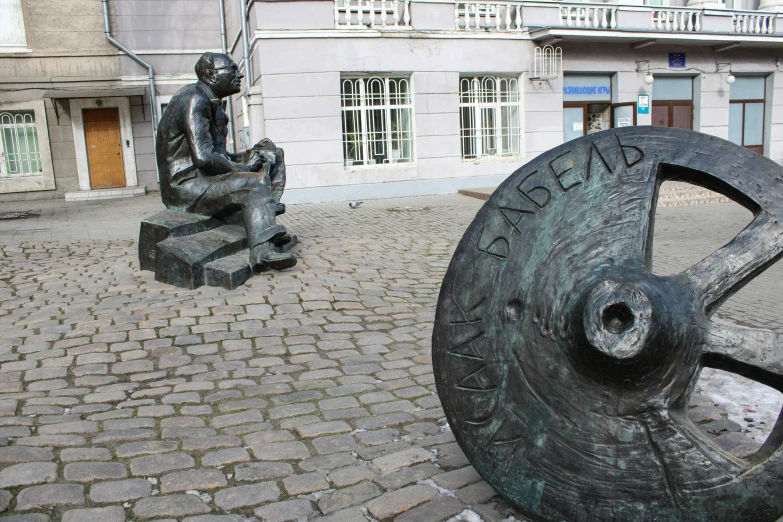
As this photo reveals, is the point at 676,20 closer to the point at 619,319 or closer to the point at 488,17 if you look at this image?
the point at 488,17

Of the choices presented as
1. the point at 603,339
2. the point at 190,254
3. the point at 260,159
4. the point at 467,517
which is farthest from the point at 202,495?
the point at 260,159

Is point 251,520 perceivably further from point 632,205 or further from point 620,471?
point 632,205

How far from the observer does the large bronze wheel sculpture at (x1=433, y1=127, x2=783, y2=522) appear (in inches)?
74.8

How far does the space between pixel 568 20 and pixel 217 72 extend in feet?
40.3

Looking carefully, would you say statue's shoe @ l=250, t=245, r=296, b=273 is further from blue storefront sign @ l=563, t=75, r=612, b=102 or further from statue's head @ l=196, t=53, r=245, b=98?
blue storefront sign @ l=563, t=75, r=612, b=102

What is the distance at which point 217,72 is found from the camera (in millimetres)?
6156

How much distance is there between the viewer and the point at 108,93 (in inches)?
695

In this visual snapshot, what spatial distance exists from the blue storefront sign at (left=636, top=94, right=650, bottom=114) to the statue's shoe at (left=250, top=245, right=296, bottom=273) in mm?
13716

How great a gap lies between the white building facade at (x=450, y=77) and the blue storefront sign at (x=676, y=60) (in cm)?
3

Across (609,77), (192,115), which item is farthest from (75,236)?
(609,77)

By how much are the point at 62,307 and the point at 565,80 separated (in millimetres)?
14072

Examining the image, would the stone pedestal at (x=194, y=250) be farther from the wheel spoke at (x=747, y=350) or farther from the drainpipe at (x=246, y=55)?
the drainpipe at (x=246, y=55)

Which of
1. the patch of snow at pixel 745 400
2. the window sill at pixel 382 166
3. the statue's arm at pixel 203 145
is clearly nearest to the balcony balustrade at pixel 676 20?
the window sill at pixel 382 166

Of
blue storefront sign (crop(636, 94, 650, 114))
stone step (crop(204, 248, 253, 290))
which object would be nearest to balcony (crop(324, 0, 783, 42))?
blue storefront sign (crop(636, 94, 650, 114))
